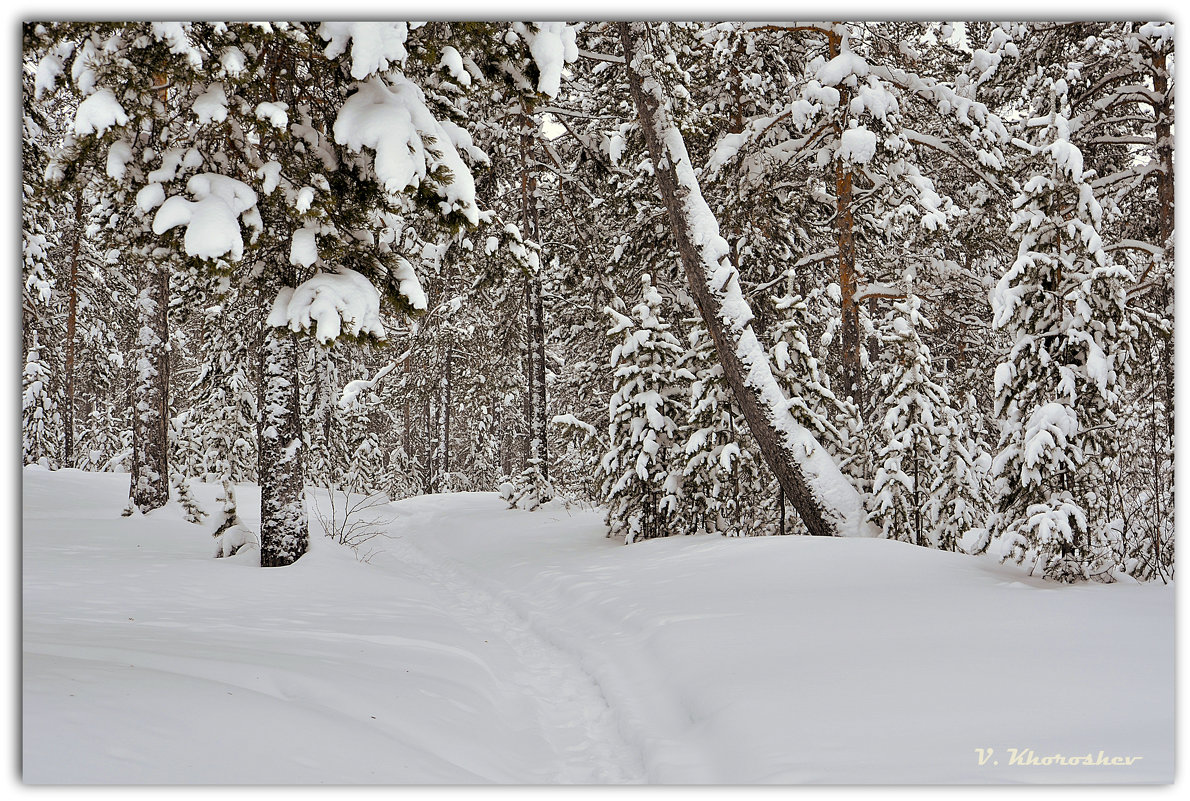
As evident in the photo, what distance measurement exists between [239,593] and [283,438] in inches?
77.3

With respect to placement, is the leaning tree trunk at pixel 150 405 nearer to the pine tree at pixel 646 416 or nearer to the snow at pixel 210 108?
the pine tree at pixel 646 416

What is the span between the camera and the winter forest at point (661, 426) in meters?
4.31

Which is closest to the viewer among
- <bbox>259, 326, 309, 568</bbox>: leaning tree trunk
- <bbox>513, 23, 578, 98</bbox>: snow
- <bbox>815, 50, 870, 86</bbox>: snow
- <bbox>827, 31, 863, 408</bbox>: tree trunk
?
<bbox>513, 23, 578, 98</bbox>: snow

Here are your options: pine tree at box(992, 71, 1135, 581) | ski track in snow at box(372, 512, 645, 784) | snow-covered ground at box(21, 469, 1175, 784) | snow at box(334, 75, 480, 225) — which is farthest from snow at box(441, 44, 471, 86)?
pine tree at box(992, 71, 1135, 581)

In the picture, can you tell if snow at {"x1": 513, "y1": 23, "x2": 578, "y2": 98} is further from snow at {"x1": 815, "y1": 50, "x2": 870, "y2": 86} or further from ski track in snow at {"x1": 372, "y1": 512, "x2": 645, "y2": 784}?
snow at {"x1": 815, "y1": 50, "x2": 870, "y2": 86}

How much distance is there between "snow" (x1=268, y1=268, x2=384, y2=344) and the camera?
621 cm

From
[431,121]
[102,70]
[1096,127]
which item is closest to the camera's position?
[102,70]

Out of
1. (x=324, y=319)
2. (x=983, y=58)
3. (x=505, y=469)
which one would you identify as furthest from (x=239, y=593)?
(x=505, y=469)

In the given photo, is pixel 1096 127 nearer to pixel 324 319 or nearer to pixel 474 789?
pixel 324 319

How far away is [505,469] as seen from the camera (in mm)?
34656
